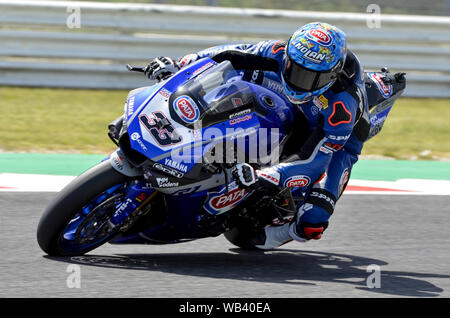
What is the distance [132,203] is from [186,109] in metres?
0.60

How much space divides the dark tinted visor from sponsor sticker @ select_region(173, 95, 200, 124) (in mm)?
574

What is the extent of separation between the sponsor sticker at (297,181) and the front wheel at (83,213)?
916mm

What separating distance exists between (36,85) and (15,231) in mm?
5949

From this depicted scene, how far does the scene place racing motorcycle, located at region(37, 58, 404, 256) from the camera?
14.0 ft

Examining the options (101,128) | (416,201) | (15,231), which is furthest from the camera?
(101,128)

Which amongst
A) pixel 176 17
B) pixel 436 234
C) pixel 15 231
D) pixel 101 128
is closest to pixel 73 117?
pixel 101 128

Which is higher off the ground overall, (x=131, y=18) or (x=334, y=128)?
(x=131, y=18)

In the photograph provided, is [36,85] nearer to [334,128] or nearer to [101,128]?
[101,128]

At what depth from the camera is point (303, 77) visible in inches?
175

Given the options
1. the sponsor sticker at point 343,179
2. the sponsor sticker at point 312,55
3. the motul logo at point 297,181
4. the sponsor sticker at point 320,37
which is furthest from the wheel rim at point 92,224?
the sponsor sticker at point 343,179

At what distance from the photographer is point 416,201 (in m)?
6.77

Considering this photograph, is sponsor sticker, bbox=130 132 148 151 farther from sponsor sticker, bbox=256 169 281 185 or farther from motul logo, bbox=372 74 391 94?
motul logo, bbox=372 74 391 94

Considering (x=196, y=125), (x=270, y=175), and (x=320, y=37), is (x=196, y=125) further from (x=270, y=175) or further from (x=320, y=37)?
(x=320, y=37)

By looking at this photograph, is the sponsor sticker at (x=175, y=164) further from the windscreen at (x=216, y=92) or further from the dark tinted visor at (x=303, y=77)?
the dark tinted visor at (x=303, y=77)
